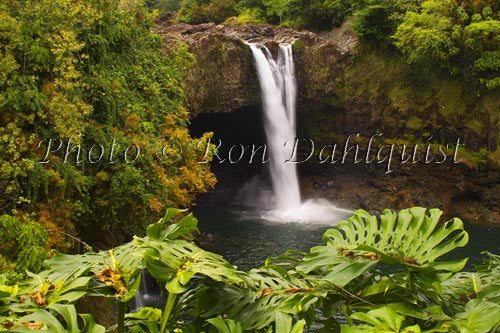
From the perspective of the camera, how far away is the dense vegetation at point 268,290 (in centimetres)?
136

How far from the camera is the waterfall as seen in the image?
16922 millimetres

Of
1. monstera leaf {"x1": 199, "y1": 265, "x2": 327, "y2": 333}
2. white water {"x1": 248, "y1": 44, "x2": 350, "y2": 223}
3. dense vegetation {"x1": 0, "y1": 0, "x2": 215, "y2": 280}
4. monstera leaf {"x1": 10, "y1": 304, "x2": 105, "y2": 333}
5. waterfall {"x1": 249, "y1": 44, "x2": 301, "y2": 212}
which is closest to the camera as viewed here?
monstera leaf {"x1": 10, "y1": 304, "x2": 105, "y2": 333}

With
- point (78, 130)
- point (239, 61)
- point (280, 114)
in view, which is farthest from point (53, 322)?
point (280, 114)

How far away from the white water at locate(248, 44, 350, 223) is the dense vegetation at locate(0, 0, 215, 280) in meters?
6.46

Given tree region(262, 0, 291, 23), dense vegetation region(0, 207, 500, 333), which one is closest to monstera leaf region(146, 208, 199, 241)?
dense vegetation region(0, 207, 500, 333)

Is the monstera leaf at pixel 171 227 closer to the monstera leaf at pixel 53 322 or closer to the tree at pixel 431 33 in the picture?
the monstera leaf at pixel 53 322

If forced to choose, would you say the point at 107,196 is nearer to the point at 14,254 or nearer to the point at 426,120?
the point at 14,254

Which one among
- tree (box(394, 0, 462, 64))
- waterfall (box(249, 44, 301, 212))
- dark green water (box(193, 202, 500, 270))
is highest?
tree (box(394, 0, 462, 64))

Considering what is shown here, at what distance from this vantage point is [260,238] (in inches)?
531

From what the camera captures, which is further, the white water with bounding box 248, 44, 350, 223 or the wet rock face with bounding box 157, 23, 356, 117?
the white water with bounding box 248, 44, 350, 223

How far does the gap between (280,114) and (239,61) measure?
2.60m

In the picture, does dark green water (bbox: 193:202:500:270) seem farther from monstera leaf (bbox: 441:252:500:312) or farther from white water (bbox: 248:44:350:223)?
monstera leaf (bbox: 441:252:500:312)

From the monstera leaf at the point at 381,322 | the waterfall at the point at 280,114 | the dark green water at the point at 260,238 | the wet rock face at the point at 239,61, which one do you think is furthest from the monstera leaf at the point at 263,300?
the waterfall at the point at 280,114

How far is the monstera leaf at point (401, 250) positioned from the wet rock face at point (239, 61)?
42.8 feet
